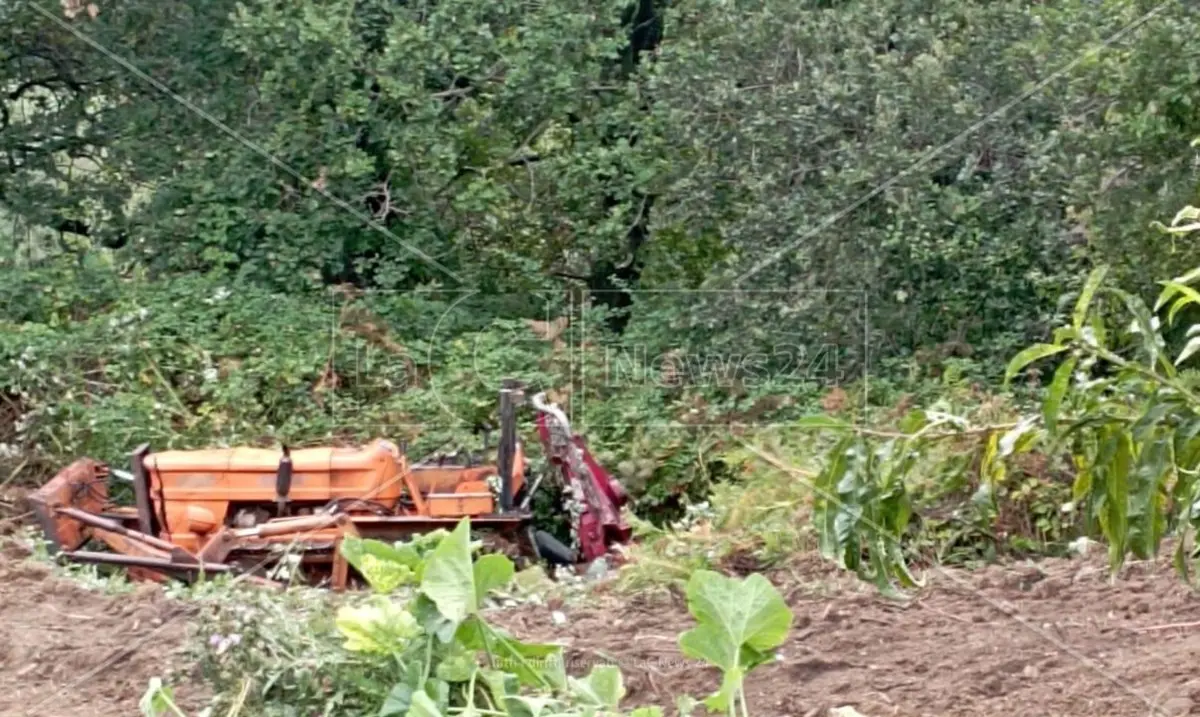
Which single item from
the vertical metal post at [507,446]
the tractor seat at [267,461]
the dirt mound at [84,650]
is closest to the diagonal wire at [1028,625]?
the dirt mound at [84,650]

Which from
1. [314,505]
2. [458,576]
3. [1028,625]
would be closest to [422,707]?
[458,576]

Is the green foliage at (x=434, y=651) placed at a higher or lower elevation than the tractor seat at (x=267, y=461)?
higher

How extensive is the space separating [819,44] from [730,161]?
995 millimetres

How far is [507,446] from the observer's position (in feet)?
28.2

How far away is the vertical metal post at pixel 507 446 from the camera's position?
8602 millimetres

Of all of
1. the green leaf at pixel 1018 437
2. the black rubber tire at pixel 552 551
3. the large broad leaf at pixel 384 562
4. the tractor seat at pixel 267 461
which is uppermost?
the green leaf at pixel 1018 437

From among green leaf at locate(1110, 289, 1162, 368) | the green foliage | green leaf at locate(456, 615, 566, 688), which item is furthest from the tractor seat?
green leaf at locate(1110, 289, 1162, 368)

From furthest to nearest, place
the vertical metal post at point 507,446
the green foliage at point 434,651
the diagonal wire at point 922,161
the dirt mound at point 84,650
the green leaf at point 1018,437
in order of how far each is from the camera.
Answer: the diagonal wire at point 922,161, the vertical metal post at point 507,446, the dirt mound at point 84,650, the green foliage at point 434,651, the green leaf at point 1018,437

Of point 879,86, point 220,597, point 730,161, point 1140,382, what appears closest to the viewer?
point 1140,382

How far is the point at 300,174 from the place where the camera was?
39.5 feet

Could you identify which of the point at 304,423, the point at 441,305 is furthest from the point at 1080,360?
the point at 441,305

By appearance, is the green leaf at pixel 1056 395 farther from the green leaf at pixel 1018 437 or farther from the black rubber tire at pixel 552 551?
the black rubber tire at pixel 552 551

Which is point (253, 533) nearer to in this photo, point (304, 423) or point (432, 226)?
point (304, 423)

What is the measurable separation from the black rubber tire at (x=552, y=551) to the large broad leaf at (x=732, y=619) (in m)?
5.34
